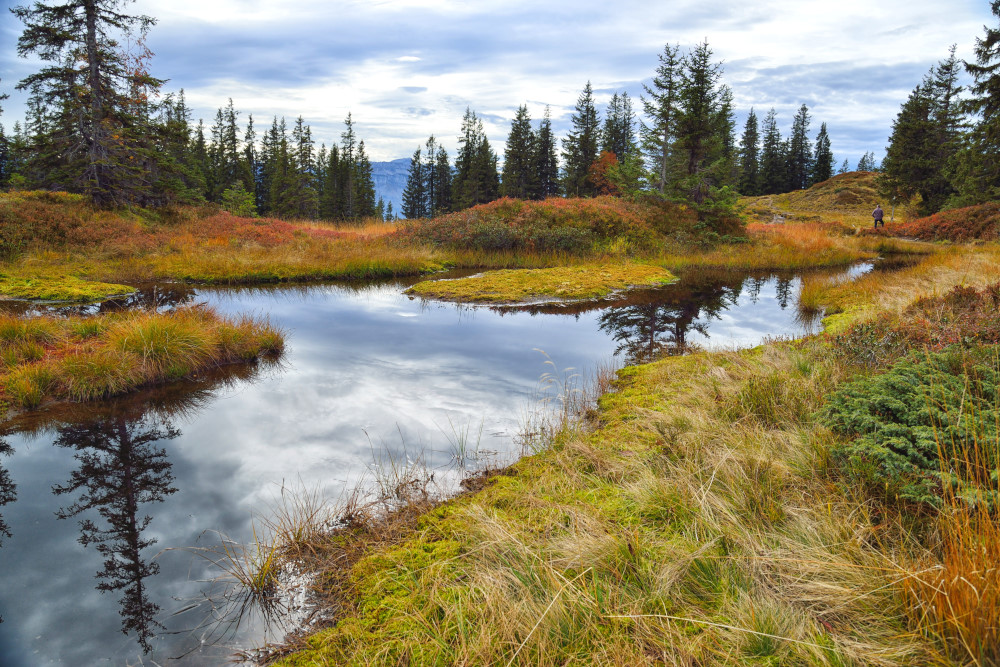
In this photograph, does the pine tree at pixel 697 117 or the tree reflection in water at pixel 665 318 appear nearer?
the tree reflection in water at pixel 665 318

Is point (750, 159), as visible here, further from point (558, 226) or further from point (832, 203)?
point (558, 226)

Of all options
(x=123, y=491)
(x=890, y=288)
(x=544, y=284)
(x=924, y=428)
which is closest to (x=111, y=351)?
(x=123, y=491)

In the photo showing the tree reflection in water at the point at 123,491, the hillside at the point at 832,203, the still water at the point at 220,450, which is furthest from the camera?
the hillside at the point at 832,203

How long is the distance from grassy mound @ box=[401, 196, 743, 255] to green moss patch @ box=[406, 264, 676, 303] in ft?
11.2

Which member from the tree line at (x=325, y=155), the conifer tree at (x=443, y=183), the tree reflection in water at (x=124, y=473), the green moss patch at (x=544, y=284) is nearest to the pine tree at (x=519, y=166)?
the tree line at (x=325, y=155)

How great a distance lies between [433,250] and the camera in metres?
21.1

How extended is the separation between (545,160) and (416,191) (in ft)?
87.5

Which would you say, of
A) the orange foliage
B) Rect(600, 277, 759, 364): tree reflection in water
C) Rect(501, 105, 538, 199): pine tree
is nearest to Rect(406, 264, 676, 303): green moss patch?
Rect(600, 277, 759, 364): tree reflection in water

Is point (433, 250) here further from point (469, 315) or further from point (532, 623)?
point (532, 623)

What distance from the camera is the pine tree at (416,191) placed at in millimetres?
72062

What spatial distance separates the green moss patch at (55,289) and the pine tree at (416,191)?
60.5 meters

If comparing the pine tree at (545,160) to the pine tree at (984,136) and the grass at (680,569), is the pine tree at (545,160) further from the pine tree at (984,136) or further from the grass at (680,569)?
the grass at (680,569)

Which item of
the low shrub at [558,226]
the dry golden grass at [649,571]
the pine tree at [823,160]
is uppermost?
the pine tree at [823,160]

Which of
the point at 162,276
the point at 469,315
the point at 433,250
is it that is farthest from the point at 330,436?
the point at 433,250
